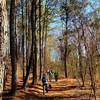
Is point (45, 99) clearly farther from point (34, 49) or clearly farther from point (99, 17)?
point (99, 17)

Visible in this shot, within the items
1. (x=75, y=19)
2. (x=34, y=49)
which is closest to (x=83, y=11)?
(x=75, y=19)

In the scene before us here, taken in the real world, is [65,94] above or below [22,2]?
below

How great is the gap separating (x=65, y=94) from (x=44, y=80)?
2.23 meters

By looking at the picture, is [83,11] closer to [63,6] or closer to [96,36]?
[96,36]

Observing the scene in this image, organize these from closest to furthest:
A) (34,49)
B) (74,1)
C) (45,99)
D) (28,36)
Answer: (45,99) < (34,49) < (74,1) < (28,36)

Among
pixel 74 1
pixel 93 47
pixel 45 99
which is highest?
pixel 74 1

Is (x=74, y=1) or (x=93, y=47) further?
(x=74, y=1)

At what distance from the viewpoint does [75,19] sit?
25766 millimetres

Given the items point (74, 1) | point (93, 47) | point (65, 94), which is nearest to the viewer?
point (93, 47)

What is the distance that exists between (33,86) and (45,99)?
16.0ft

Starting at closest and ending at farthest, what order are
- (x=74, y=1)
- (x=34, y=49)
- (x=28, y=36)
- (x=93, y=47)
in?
(x=93, y=47) < (x=34, y=49) < (x=74, y=1) < (x=28, y=36)

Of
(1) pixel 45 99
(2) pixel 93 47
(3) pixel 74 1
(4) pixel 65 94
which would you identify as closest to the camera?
(2) pixel 93 47

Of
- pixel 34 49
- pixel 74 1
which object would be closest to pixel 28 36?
pixel 74 1

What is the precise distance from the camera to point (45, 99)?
23078mm
